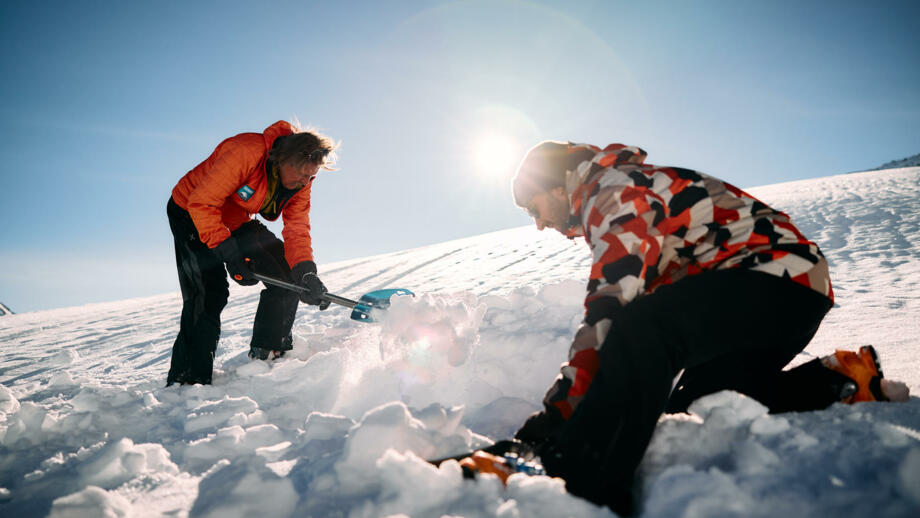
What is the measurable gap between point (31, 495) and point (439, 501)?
4.50ft

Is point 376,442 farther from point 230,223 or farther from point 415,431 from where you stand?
point 230,223

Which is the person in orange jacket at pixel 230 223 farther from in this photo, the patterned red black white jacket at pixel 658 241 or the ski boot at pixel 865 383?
the ski boot at pixel 865 383

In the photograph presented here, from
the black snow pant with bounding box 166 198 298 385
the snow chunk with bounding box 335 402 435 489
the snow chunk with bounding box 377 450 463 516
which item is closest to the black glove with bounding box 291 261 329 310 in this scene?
the black snow pant with bounding box 166 198 298 385

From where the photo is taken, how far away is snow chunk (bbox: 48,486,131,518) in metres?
1.05

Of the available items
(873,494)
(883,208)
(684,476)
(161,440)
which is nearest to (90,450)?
(161,440)

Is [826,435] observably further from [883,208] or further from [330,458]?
[883,208]

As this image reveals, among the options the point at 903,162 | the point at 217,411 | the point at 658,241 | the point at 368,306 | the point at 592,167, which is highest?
the point at 903,162

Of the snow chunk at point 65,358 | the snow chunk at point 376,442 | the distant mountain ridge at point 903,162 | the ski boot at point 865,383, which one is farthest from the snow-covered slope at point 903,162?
the snow chunk at point 65,358

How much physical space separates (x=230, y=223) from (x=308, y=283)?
655mm

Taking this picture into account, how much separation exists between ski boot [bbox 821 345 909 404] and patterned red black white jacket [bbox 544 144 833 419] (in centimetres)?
33

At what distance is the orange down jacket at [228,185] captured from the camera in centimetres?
232

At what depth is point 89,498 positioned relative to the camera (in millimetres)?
1098

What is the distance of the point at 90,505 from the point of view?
1089 mm

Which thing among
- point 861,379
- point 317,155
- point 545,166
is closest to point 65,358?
point 317,155
